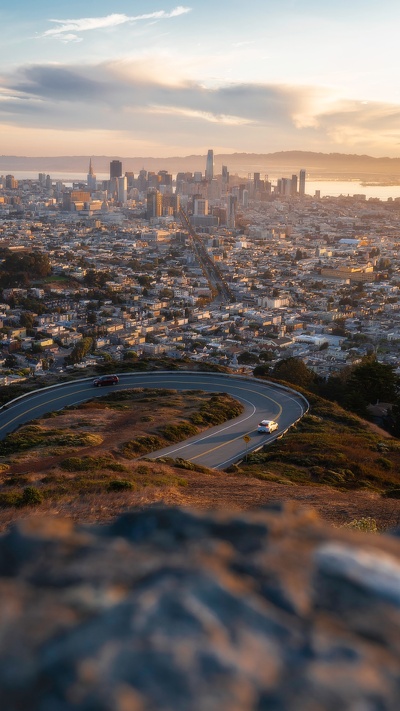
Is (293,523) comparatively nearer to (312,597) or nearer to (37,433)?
(312,597)

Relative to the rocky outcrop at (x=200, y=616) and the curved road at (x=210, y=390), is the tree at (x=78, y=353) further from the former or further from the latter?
the rocky outcrop at (x=200, y=616)

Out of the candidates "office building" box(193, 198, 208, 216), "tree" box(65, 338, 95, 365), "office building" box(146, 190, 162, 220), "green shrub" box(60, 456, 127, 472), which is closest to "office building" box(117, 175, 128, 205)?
"office building" box(146, 190, 162, 220)

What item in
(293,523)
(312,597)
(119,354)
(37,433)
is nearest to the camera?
(312,597)

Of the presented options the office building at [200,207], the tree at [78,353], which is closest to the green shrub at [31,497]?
the tree at [78,353]

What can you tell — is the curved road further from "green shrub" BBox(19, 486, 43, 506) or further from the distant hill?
the distant hill

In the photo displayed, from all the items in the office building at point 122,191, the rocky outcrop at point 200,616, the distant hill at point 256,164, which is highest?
the distant hill at point 256,164

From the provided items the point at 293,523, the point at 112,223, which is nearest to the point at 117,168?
the point at 112,223

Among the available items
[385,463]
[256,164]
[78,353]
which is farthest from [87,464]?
[256,164]
